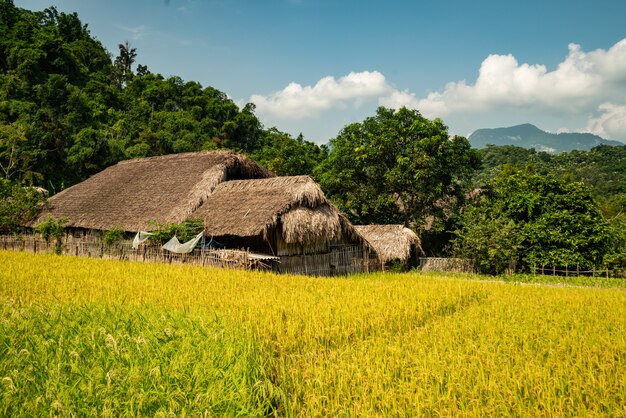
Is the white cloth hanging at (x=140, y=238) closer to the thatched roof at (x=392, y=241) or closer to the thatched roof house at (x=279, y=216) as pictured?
the thatched roof house at (x=279, y=216)

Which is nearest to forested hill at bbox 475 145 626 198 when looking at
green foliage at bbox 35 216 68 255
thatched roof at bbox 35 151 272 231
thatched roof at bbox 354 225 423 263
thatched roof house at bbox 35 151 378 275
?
thatched roof at bbox 354 225 423 263

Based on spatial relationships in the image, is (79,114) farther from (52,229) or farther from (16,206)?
(52,229)

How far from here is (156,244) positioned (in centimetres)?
1281

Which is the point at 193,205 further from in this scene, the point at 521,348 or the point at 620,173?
the point at 620,173

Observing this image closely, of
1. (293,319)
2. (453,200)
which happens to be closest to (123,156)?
(453,200)

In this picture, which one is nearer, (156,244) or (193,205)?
(156,244)

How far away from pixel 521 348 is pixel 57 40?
105 feet

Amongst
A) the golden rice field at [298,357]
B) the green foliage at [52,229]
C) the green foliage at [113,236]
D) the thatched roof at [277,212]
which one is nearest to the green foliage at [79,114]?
the green foliage at [52,229]

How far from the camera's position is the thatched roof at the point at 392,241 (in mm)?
16344

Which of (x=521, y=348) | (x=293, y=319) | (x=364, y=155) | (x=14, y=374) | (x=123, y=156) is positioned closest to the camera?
(x=14, y=374)

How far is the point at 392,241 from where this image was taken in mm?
16672

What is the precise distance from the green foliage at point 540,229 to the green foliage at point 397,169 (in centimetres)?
209

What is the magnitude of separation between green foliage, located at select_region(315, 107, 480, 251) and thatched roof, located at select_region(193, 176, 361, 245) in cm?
575

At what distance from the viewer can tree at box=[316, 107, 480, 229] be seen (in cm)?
1805
